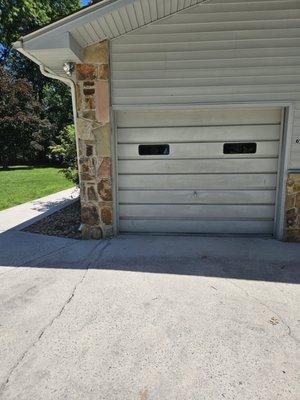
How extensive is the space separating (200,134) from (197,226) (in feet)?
4.63

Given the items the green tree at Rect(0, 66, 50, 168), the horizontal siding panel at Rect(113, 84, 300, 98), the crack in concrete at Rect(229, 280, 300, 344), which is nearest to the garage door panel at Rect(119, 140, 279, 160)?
the horizontal siding panel at Rect(113, 84, 300, 98)

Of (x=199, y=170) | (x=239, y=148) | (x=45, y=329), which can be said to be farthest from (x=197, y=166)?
(x=45, y=329)

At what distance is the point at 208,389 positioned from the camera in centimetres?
195

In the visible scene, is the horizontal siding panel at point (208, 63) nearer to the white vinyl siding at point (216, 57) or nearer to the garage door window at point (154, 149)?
the white vinyl siding at point (216, 57)

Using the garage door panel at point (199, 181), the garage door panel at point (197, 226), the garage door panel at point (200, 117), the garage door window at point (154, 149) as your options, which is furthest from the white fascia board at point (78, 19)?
the garage door panel at point (197, 226)

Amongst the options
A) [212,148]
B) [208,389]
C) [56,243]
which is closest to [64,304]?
[208,389]

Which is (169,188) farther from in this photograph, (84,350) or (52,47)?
(84,350)

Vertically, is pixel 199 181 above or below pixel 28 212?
above

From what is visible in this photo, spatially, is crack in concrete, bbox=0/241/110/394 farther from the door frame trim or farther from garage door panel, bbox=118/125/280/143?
garage door panel, bbox=118/125/280/143

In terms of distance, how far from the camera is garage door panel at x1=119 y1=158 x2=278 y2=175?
4703mm

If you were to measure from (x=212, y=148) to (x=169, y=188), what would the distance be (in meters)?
0.89

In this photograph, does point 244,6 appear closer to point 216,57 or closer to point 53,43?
point 216,57

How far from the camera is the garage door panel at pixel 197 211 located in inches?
189

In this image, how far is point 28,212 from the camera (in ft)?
23.1
